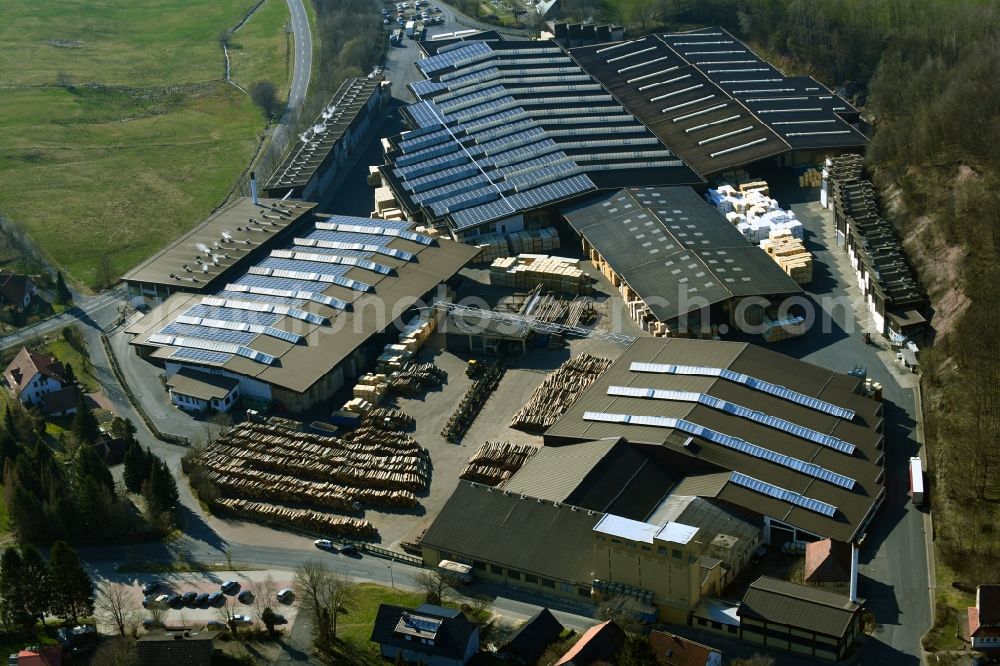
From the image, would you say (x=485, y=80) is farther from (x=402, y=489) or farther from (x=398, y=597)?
(x=398, y=597)

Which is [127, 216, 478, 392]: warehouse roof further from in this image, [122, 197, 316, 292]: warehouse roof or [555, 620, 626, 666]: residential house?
[555, 620, 626, 666]: residential house

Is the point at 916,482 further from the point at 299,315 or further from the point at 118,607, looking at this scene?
the point at 299,315

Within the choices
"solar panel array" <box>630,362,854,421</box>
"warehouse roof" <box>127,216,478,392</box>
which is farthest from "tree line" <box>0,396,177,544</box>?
"solar panel array" <box>630,362,854,421</box>

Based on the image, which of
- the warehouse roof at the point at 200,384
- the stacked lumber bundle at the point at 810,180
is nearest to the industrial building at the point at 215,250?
the warehouse roof at the point at 200,384

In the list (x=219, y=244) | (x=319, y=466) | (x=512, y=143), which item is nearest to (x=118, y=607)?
(x=319, y=466)

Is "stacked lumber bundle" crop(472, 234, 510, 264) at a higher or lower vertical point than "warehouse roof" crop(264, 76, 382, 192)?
lower

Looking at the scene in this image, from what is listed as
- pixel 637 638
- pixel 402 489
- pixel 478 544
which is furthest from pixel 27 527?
pixel 637 638

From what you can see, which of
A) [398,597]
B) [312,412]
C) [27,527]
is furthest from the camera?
[312,412]

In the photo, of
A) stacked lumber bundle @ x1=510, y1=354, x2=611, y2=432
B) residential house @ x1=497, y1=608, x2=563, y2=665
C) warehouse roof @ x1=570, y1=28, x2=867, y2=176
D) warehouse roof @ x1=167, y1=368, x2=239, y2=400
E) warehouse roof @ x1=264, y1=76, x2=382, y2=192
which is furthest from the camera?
warehouse roof @ x1=264, y1=76, x2=382, y2=192
